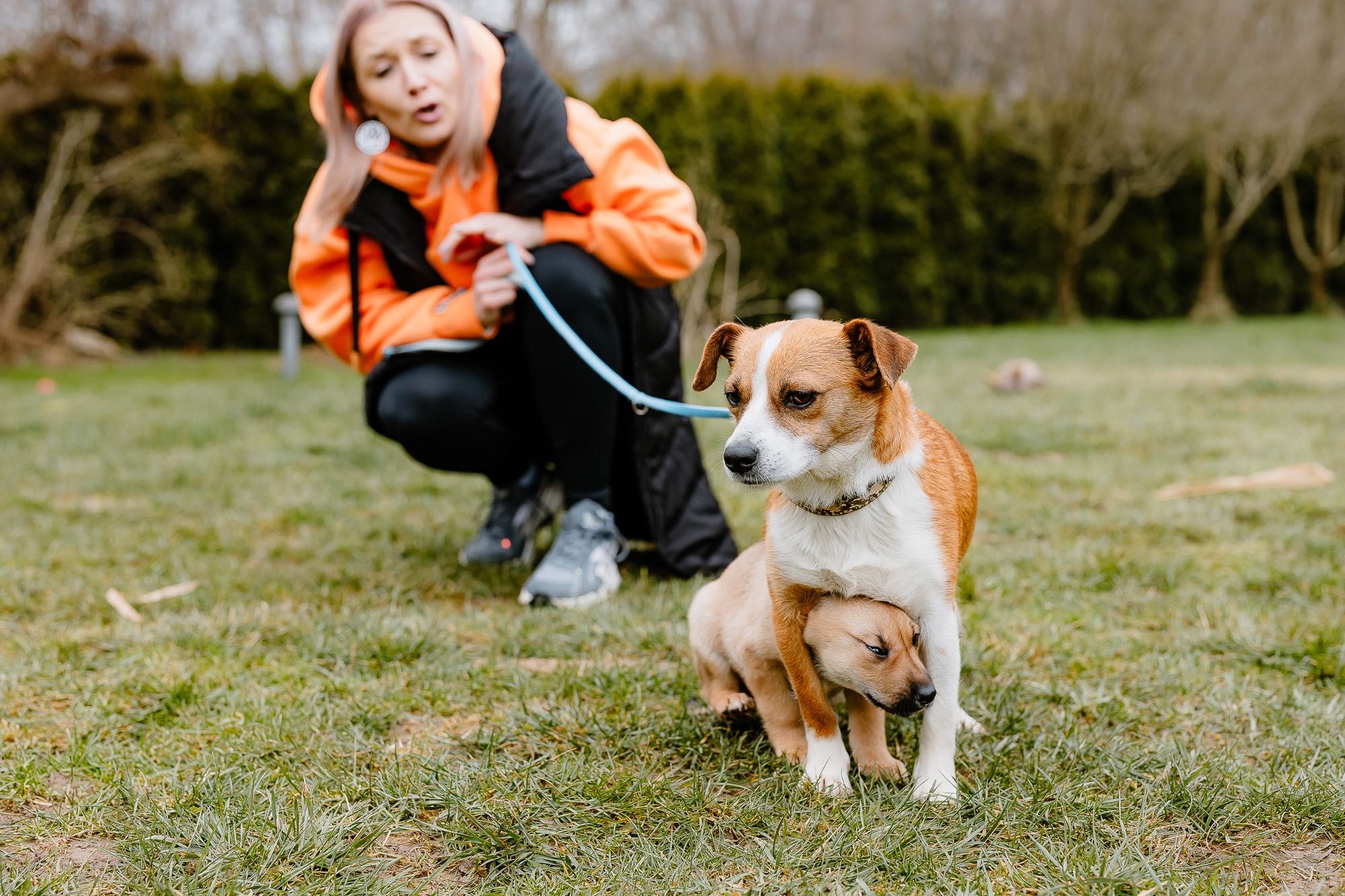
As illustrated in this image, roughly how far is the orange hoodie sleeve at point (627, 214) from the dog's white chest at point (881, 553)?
138cm

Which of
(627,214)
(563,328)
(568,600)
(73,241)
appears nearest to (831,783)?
(568,600)

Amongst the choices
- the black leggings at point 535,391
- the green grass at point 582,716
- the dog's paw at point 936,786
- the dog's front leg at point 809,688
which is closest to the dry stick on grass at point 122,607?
the green grass at point 582,716

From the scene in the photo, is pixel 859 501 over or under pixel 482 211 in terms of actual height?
under

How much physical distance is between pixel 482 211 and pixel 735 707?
172 cm

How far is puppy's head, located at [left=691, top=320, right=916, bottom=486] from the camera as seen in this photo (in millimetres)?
1878

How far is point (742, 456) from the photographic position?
1.87 m

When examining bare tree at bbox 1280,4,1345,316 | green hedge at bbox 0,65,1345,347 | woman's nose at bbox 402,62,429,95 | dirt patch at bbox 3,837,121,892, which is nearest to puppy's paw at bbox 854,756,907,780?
dirt patch at bbox 3,837,121,892

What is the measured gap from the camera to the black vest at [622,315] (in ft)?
10.3

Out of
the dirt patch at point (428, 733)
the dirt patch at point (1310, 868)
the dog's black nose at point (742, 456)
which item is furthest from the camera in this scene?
the dirt patch at point (428, 733)

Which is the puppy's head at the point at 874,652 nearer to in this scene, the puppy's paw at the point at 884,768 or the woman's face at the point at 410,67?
the puppy's paw at the point at 884,768

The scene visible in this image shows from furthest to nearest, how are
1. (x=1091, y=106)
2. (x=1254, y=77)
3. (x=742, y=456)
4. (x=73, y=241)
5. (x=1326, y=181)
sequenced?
(x=1326, y=181), (x=1254, y=77), (x=1091, y=106), (x=73, y=241), (x=742, y=456)

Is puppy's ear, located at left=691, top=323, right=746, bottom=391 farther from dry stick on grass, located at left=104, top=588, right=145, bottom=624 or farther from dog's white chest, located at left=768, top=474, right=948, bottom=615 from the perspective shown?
dry stick on grass, located at left=104, top=588, right=145, bottom=624

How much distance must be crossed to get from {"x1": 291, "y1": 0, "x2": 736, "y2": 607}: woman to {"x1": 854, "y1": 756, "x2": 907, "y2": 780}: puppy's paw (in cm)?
121

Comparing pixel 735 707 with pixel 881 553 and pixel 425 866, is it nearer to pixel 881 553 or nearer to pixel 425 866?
pixel 881 553
